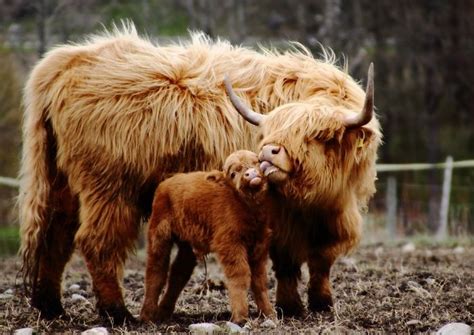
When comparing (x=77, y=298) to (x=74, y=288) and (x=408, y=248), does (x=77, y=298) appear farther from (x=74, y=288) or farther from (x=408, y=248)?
(x=408, y=248)

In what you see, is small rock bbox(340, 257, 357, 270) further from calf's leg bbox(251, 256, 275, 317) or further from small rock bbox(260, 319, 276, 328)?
small rock bbox(260, 319, 276, 328)

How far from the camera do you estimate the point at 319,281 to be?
659 cm

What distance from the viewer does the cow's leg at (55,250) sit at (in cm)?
674

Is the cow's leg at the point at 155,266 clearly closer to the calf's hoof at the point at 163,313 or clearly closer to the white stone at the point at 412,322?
the calf's hoof at the point at 163,313

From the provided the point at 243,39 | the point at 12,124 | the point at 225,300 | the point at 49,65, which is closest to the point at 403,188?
the point at 243,39

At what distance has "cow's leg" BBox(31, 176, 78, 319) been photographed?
22.1 ft

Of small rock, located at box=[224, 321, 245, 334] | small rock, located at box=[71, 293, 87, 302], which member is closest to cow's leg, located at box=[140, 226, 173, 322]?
small rock, located at box=[224, 321, 245, 334]

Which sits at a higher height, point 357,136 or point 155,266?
point 357,136

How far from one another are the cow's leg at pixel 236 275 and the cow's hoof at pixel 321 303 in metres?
0.99

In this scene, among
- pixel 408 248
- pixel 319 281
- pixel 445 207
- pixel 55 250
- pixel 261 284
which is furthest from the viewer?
pixel 445 207

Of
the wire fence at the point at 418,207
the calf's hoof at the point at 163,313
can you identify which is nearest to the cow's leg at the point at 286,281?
the calf's hoof at the point at 163,313

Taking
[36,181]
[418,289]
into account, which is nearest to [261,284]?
[418,289]

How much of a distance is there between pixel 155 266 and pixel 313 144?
4.10 ft

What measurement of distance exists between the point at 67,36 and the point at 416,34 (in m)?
8.03
